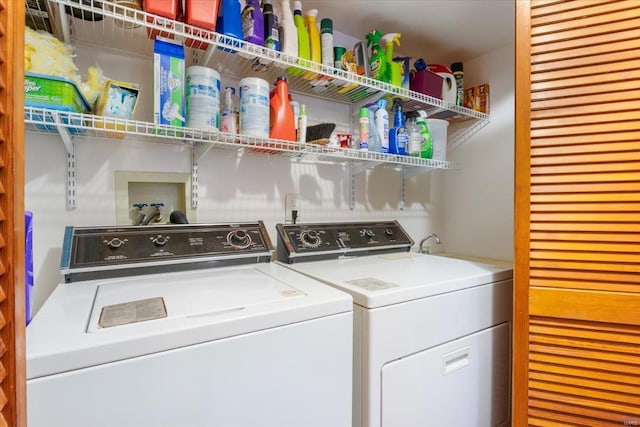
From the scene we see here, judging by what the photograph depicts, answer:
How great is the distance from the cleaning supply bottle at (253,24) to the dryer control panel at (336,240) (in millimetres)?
823

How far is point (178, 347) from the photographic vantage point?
0.70 meters

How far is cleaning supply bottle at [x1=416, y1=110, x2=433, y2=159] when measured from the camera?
6.21 feet

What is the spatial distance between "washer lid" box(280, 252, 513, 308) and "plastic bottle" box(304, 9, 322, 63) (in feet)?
3.30

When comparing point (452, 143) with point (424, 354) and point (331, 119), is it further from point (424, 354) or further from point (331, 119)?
point (424, 354)

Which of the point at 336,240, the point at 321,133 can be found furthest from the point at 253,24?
the point at 336,240

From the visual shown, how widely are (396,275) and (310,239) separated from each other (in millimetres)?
476

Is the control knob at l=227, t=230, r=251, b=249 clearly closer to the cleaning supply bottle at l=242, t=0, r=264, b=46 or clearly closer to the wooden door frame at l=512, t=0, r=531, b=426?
the cleaning supply bottle at l=242, t=0, r=264, b=46

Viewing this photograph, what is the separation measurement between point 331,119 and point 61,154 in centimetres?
135

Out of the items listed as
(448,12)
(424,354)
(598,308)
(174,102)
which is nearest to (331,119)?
(448,12)

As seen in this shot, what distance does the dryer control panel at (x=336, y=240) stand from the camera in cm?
149

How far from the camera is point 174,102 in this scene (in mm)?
1208

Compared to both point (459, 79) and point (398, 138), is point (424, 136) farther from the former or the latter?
point (459, 79)

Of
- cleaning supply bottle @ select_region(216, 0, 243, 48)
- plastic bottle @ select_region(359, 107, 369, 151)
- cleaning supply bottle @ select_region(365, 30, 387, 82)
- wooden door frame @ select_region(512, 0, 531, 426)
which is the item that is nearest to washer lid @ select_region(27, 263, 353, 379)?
wooden door frame @ select_region(512, 0, 531, 426)

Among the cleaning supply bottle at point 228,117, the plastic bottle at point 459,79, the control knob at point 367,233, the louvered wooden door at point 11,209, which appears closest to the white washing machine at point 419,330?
the control knob at point 367,233
